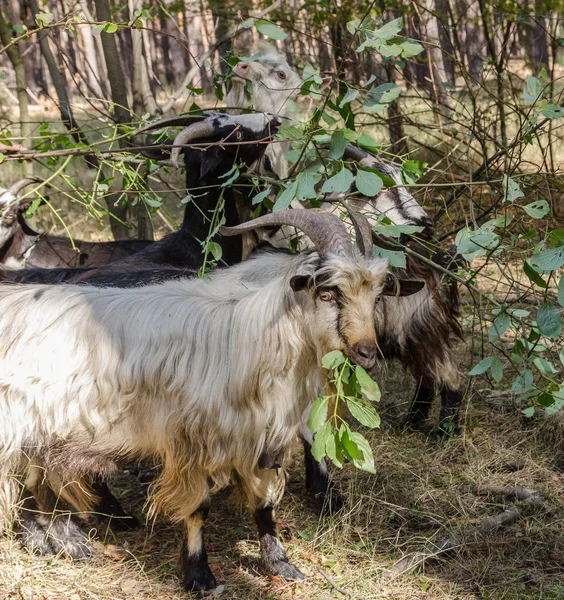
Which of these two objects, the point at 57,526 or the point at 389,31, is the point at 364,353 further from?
the point at 57,526

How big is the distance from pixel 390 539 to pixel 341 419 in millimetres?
1311

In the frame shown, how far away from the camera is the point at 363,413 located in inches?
118

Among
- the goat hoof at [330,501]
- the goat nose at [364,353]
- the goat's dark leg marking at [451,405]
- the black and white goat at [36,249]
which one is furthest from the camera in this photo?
the black and white goat at [36,249]

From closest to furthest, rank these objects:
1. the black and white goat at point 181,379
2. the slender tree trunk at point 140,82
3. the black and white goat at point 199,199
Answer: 1. the black and white goat at point 181,379
2. the black and white goat at point 199,199
3. the slender tree trunk at point 140,82

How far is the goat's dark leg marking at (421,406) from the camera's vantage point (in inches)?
206

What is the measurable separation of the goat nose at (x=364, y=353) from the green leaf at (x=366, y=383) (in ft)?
0.18

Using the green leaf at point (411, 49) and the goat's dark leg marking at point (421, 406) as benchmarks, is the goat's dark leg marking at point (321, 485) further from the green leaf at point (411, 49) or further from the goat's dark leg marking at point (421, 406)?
the green leaf at point (411, 49)

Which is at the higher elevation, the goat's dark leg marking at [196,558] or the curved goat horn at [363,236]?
the curved goat horn at [363,236]

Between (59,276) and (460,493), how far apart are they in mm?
2766

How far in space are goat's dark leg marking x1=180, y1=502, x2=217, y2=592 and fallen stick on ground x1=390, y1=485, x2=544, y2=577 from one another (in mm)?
867

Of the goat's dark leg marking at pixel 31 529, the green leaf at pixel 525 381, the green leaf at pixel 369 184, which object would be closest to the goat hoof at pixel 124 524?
the goat's dark leg marking at pixel 31 529

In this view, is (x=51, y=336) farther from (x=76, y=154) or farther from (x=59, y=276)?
(x=59, y=276)

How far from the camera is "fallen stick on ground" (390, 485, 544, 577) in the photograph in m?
3.76

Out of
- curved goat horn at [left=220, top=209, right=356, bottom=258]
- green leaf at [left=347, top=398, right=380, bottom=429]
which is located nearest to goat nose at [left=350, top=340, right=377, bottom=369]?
green leaf at [left=347, top=398, right=380, bottom=429]
